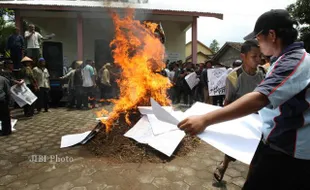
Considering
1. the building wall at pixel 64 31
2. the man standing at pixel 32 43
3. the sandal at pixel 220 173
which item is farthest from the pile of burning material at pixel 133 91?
the building wall at pixel 64 31

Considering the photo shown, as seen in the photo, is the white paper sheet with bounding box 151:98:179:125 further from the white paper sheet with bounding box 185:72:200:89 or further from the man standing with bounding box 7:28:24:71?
the man standing with bounding box 7:28:24:71

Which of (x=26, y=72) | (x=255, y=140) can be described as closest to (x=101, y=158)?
(x=255, y=140)

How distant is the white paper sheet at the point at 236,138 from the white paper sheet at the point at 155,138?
2575 mm

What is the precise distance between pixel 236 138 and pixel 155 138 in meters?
3.02

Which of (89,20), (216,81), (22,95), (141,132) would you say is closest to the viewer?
(141,132)

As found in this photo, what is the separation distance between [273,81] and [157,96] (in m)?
4.26

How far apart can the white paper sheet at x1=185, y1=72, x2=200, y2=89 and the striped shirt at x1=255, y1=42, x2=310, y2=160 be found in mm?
8767

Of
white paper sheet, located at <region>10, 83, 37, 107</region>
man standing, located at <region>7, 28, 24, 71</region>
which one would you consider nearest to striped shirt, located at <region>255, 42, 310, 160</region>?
white paper sheet, located at <region>10, 83, 37, 107</region>

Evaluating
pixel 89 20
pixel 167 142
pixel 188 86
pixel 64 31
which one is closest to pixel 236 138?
pixel 167 142

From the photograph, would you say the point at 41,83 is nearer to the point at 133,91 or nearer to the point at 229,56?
the point at 133,91

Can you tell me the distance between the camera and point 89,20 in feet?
45.5

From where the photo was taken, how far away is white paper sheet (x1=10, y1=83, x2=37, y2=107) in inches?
295

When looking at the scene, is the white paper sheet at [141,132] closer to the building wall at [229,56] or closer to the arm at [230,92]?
the arm at [230,92]

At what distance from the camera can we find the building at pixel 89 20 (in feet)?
37.5
